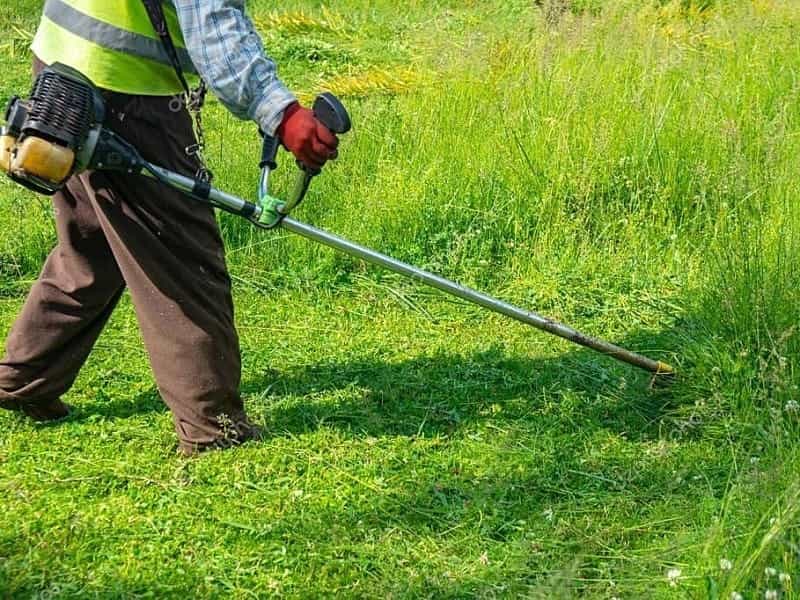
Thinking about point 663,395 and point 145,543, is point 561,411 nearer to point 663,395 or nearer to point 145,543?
point 663,395

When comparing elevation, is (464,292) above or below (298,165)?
below

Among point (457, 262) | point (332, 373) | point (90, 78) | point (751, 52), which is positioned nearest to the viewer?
point (90, 78)

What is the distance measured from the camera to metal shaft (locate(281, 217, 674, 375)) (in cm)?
306

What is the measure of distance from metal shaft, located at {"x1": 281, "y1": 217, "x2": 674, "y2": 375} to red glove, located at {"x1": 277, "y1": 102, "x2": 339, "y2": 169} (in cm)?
29

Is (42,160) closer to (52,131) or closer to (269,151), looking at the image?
(52,131)

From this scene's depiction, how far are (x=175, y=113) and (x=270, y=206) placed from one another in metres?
0.42

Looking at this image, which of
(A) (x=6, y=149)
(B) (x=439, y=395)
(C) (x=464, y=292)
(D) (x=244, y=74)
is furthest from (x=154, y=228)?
(B) (x=439, y=395)

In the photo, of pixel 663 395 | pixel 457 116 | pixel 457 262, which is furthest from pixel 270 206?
pixel 457 116

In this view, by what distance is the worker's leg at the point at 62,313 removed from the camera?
316 centimetres

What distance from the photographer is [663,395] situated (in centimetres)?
368

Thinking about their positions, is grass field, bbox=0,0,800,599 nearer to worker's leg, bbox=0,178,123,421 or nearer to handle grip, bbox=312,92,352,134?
worker's leg, bbox=0,178,123,421

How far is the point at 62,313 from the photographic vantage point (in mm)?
3256

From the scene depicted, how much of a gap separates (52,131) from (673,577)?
190 cm

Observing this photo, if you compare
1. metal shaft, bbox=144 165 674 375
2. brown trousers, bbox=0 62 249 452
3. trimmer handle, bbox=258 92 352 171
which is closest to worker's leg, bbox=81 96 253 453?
brown trousers, bbox=0 62 249 452
